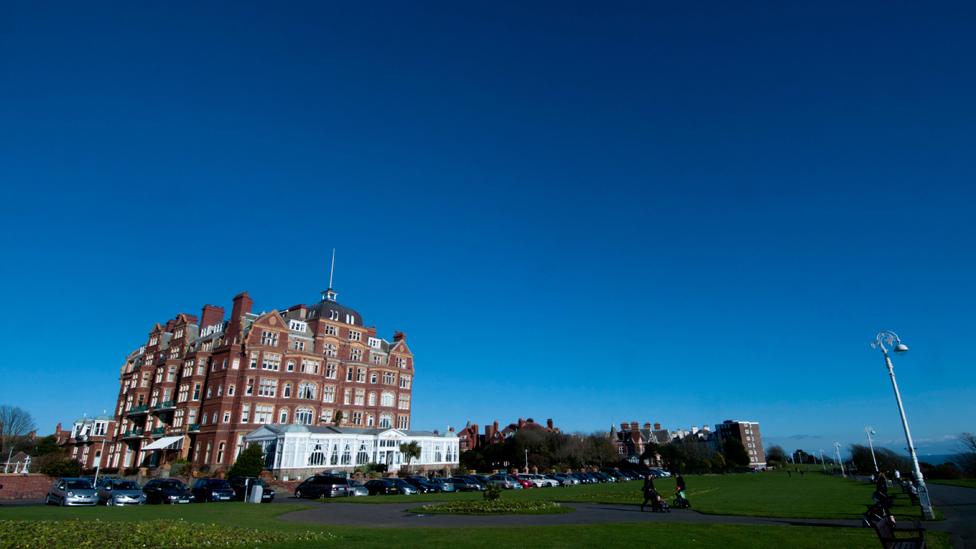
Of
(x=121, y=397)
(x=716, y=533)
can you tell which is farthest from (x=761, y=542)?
(x=121, y=397)

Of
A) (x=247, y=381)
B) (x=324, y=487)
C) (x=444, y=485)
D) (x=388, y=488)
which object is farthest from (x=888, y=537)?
(x=247, y=381)

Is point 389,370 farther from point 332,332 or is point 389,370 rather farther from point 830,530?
point 830,530

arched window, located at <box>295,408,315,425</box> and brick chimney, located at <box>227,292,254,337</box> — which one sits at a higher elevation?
brick chimney, located at <box>227,292,254,337</box>

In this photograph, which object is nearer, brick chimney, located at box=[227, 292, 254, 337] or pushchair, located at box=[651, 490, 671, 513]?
pushchair, located at box=[651, 490, 671, 513]

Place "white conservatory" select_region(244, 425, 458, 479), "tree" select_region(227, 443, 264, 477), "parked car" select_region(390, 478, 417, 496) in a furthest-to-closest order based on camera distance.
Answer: "white conservatory" select_region(244, 425, 458, 479) < "tree" select_region(227, 443, 264, 477) < "parked car" select_region(390, 478, 417, 496)

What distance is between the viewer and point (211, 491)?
36.8 meters

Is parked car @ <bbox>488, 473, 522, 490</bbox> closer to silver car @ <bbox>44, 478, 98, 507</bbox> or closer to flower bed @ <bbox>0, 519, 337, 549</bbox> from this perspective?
silver car @ <bbox>44, 478, 98, 507</bbox>

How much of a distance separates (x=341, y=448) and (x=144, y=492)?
30.7 meters

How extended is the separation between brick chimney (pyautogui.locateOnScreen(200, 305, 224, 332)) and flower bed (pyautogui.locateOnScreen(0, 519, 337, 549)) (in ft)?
219

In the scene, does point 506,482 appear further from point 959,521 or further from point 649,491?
point 959,521

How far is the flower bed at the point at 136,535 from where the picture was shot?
14.1 m

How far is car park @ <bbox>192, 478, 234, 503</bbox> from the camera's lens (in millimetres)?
36594

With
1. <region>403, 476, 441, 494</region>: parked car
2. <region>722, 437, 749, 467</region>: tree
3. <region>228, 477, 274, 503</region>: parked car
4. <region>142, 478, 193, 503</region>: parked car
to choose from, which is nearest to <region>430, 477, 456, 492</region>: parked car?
<region>403, 476, 441, 494</region>: parked car

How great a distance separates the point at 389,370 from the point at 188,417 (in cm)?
2624
